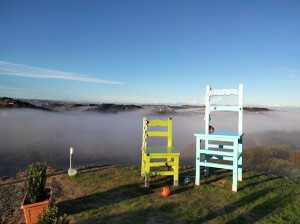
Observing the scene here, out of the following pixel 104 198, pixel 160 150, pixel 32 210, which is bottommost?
pixel 104 198

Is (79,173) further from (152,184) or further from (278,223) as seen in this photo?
(278,223)

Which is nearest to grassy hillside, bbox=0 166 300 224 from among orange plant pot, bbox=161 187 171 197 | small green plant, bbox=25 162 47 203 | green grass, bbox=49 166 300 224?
green grass, bbox=49 166 300 224

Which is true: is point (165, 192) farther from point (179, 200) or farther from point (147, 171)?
point (147, 171)

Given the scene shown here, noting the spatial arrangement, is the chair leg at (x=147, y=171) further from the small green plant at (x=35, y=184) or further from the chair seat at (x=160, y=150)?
the small green plant at (x=35, y=184)

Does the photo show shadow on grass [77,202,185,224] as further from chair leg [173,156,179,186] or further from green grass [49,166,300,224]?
chair leg [173,156,179,186]

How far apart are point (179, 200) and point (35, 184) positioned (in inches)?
152

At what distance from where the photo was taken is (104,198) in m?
7.64

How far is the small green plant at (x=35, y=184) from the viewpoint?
20.0 ft

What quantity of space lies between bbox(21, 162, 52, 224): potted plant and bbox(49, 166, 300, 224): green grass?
78 cm

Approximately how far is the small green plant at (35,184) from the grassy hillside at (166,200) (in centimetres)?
80

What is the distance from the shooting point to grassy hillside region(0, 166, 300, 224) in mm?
6395

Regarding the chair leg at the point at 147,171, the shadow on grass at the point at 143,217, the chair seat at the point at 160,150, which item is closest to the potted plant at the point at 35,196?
the shadow on grass at the point at 143,217

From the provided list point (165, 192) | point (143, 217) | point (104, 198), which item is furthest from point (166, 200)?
point (104, 198)

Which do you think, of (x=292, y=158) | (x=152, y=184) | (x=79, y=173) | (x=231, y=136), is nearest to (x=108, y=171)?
(x=79, y=173)
